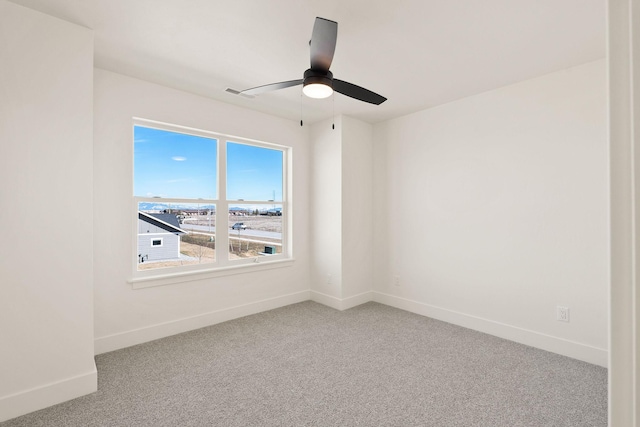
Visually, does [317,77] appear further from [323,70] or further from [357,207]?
[357,207]

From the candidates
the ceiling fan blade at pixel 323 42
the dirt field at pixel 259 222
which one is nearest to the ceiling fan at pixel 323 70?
the ceiling fan blade at pixel 323 42

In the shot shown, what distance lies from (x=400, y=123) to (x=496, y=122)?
4.09 ft

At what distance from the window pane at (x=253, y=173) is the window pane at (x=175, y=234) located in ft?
1.49

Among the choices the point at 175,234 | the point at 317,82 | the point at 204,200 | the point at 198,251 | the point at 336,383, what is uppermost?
the point at 317,82

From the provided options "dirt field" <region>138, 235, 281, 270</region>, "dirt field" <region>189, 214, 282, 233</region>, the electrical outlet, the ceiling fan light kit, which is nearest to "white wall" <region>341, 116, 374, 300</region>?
"dirt field" <region>189, 214, 282, 233</region>

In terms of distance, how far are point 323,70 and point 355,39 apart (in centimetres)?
58

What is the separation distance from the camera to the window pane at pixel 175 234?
11.3 feet

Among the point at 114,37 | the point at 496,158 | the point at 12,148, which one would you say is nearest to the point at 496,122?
the point at 496,158

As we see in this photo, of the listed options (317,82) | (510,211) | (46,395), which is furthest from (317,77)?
(46,395)

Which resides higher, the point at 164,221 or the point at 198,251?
the point at 164,221

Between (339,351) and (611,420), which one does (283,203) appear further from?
(611,420)

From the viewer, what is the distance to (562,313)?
3029mm

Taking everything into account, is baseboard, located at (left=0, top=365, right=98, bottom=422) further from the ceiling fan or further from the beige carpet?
the ceiling fan

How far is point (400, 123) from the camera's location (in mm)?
4395
